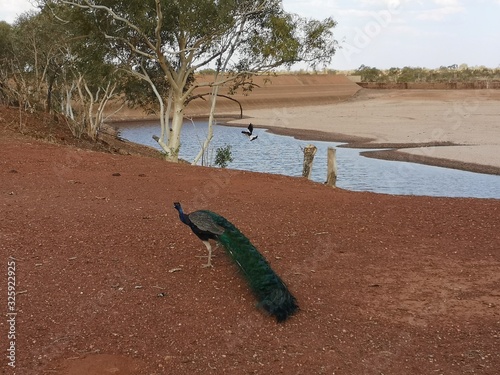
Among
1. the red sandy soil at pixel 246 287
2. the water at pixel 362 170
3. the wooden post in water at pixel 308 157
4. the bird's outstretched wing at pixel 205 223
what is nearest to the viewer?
the red sandy soil at pixel 246 287

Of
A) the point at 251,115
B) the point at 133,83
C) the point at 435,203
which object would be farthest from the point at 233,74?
the point at 251,115

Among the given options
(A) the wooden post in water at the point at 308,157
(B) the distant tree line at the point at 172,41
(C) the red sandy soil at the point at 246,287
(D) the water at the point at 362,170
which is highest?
(B) the distant tree line at the point at 172,41

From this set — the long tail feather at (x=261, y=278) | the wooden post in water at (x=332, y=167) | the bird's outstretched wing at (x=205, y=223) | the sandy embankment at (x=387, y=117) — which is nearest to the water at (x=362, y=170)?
the sandy embankment at (x=387, y=117)

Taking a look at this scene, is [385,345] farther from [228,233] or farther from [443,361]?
[228,233]

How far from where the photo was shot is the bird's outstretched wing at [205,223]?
7512mm

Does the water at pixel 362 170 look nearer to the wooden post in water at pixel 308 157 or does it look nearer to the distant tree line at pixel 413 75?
the wooden post in water at pixel 308 157

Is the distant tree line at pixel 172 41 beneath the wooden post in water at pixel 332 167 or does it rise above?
above

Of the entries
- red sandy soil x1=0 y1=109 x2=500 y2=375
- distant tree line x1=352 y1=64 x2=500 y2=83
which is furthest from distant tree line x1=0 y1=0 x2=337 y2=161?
distant tree line x1=352 y1=64 x2=500 y2=83

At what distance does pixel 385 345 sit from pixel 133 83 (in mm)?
20293

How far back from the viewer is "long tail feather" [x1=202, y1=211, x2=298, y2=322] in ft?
22.3

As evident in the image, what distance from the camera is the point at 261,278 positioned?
698 cm

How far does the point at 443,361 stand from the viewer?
611 centimetres

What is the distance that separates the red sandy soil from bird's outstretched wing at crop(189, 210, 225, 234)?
0.65 metres

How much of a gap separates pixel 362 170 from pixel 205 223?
21451 mm
